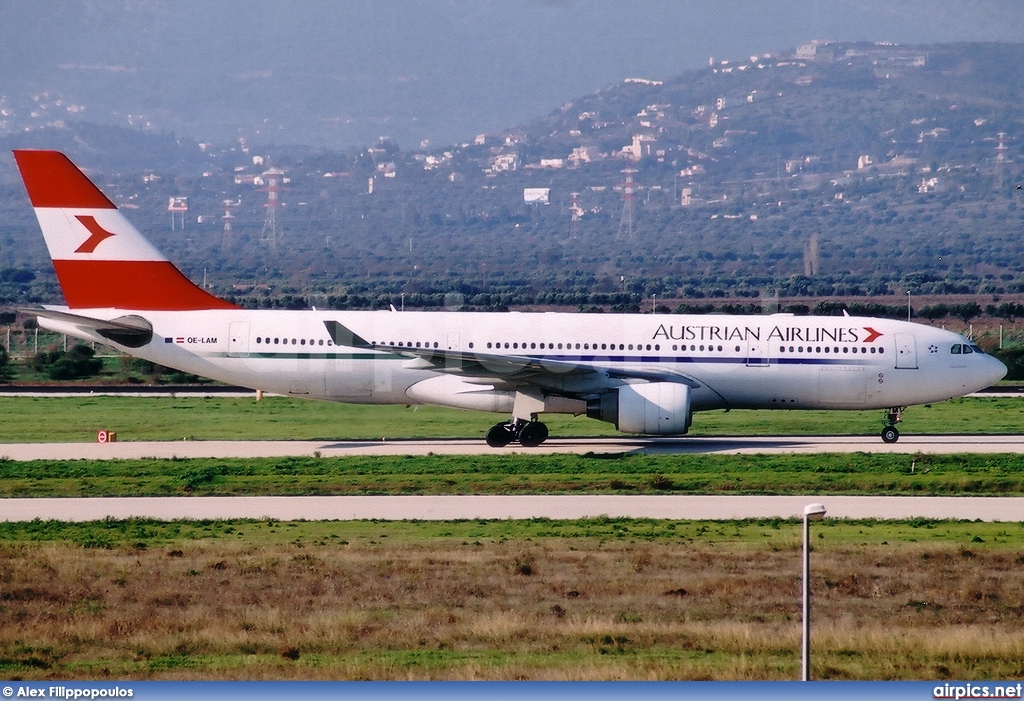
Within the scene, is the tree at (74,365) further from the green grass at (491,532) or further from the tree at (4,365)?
the green grass at (491,532)

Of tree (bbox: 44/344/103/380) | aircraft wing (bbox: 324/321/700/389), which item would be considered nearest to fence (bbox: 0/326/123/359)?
tree (bbox: 44/344/103/380)

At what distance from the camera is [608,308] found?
109m

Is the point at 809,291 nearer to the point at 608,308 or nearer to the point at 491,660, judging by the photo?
the point at 608,308

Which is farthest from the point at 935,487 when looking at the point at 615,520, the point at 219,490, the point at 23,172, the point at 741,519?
the point at 23,172

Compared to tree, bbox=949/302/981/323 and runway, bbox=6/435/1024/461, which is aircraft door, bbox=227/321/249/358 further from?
tree, bbox=949/302/981/323

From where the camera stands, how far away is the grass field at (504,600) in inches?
763

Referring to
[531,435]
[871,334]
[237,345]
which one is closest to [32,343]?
[237,345]

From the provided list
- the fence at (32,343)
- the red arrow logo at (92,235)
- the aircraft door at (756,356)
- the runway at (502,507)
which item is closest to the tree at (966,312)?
the fence at (32,343)

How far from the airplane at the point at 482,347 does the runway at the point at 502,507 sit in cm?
847

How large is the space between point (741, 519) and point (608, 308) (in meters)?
79.6

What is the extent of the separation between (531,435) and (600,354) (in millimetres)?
3111

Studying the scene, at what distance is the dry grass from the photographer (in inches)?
759

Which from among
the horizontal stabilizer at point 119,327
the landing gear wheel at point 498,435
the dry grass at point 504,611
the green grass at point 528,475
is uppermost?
the horizontal stabilizer at point 119,327

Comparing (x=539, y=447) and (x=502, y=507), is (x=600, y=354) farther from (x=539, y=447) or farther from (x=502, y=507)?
(x=502, y=507)
